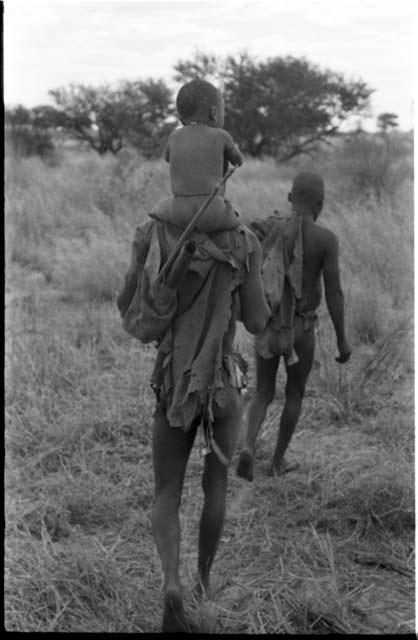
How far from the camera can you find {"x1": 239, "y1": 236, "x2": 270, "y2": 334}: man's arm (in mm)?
2561

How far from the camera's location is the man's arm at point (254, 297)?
8.40ft

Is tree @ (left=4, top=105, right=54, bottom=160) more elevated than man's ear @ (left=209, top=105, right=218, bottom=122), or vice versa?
tree @ (left=4, top=105, right=54, bottom=160)

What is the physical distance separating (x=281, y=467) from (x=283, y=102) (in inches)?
559

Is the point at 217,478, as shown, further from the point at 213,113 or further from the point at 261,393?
the point at 261,393

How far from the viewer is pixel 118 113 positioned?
65.9 feet

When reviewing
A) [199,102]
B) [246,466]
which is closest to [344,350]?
[246,466]

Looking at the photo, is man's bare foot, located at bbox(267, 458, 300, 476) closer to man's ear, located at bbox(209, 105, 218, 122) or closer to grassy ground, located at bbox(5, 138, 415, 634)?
grassy ground, located at bbox(5, 138, 415, 634)

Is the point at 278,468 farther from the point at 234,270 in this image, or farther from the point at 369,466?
the point at 234,270

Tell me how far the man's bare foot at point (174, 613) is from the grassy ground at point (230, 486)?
0.16 m

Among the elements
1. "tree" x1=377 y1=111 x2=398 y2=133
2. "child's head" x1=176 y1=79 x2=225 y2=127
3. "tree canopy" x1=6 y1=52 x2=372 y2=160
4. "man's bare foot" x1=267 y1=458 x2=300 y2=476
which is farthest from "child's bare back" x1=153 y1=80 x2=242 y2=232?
"tree canopy" x1=6 y1=52 x2=372 y2=160

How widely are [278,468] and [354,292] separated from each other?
8.71 feet

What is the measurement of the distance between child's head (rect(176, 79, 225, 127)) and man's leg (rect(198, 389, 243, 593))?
819 mm

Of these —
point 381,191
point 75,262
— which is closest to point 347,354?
point 75,262

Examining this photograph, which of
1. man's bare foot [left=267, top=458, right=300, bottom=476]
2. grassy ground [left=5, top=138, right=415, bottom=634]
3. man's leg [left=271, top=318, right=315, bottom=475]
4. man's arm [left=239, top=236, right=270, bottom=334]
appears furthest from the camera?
man's bare foot [left=267, top=458, right=300, bottom=476]
